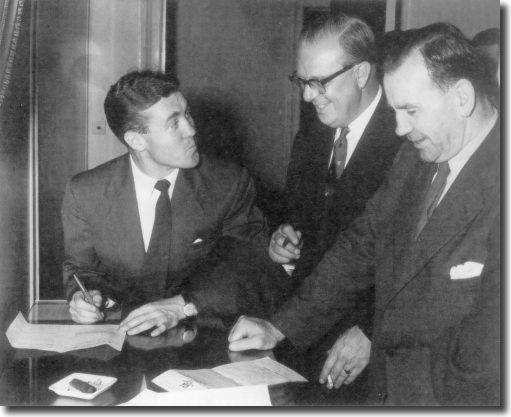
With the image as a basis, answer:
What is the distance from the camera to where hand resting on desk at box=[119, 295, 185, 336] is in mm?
1535

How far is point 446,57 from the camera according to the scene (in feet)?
4.47

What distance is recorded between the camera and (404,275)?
145cm

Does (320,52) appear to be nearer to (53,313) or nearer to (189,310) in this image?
(189,310)

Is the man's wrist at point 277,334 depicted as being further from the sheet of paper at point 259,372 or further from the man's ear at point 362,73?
the man's ear at point 362,73

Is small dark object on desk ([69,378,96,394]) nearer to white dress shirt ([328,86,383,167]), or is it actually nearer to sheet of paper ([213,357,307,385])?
sheet of paper ([213,357,307,385])

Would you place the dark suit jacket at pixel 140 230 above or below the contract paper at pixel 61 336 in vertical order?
above

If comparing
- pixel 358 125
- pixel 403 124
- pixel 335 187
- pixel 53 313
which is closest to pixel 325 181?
pixel 335 187

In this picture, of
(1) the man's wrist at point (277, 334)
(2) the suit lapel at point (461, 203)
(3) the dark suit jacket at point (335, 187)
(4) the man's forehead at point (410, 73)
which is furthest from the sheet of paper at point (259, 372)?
(4) the man's forehead at point (410, 73)

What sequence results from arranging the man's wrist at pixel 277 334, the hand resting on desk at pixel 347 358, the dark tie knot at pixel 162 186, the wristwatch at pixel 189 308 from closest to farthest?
1. the hand resting on desk at pixel 347 358
2. the man's wrist at pixel 277 334
3. the wristwatch at pixel 189 308
4. the dark tie knot at pixel 162 186

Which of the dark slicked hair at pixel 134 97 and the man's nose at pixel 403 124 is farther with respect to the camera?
the dark slicked hair at pixel 134 97

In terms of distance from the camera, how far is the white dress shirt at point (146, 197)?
1.80 metres

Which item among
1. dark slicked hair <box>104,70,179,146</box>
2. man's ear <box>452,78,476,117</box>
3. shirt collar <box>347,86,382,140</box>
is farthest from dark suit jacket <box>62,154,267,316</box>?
man's ear <box>452,78,476,117</box>

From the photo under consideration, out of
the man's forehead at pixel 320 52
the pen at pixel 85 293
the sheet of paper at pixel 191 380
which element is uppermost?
the man's forehead at pixel 320 52

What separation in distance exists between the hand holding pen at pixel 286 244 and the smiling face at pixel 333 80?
0.35m
